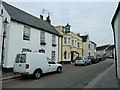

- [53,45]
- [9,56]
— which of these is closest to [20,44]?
[9,56]

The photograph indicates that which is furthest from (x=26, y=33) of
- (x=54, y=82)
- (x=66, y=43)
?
(x=66, y=43)

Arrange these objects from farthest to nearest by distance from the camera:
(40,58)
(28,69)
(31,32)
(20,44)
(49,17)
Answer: (49,17) < (31,32) < (20,44) < (40,58) < (28,69)

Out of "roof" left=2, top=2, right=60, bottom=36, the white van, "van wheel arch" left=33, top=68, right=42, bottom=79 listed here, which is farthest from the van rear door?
"roof" left=2, top=2, right=60, bottom=36

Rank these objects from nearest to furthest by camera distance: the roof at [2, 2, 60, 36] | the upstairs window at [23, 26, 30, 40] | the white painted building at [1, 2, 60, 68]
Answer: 1. the white painted building at [1, 2, 60, 68]
2. the roof at [2, 2, 60, 36]
3. the upstairs window at [23, 26, 30, 40]

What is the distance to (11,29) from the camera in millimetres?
12164

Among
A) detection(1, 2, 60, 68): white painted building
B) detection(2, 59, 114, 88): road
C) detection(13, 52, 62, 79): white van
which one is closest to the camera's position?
detection(2, 59, 114, 88): road

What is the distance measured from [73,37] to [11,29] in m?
16.1

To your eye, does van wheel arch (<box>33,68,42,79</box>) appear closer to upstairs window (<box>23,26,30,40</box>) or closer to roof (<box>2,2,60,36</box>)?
upstairs window (<box>23,26,30,40</box>)

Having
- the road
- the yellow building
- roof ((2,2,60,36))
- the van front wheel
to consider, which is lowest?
the road

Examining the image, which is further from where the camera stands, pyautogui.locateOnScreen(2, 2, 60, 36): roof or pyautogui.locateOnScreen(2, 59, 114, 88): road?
pyautogui.locateOnScreen(2, 2, 60, 36): roof

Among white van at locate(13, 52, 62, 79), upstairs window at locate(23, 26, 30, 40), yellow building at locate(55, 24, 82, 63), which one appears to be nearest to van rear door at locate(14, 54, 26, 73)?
white van at locate(13, 52, 62, 79)

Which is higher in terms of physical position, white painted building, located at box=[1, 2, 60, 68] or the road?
white painted building, located at box=[1, 2, 60, 68]

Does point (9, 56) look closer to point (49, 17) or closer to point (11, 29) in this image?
point (11, 29)

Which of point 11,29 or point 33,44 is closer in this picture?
point 11,29
